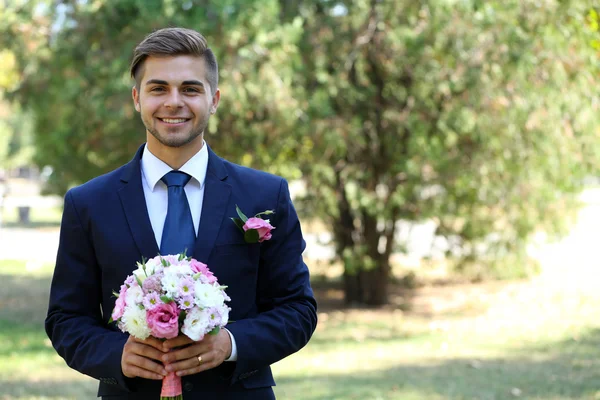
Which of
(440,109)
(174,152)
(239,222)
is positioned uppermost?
(440,109)

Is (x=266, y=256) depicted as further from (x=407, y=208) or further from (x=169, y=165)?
(x=407, y=208)

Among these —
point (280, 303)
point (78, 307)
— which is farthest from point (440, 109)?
point (78, 307)

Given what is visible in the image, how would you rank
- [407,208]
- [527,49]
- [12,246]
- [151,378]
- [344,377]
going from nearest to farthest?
1. [151,378]
2. [344,377]
3. [527,49]
4. [407,208]
5. [12,246]

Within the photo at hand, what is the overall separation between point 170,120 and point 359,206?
9.59 metres

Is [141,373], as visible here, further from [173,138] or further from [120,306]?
[173,138]

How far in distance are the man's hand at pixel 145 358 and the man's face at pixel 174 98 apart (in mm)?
663

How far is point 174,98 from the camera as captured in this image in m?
2.76

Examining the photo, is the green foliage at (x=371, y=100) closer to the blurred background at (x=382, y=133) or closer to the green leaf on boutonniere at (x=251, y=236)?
the blurred background at (x=382, y=133)

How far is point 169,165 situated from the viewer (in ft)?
9.36

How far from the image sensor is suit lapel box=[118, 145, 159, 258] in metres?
2.72

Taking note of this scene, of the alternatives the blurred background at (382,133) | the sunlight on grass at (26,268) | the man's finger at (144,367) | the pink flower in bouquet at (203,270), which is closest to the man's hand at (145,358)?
the man's finger at (144,367)

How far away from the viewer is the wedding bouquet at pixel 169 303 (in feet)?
Answer: 7.90

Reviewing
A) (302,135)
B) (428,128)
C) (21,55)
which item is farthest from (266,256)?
(21,55)

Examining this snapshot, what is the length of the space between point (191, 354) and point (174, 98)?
0.82 metres
